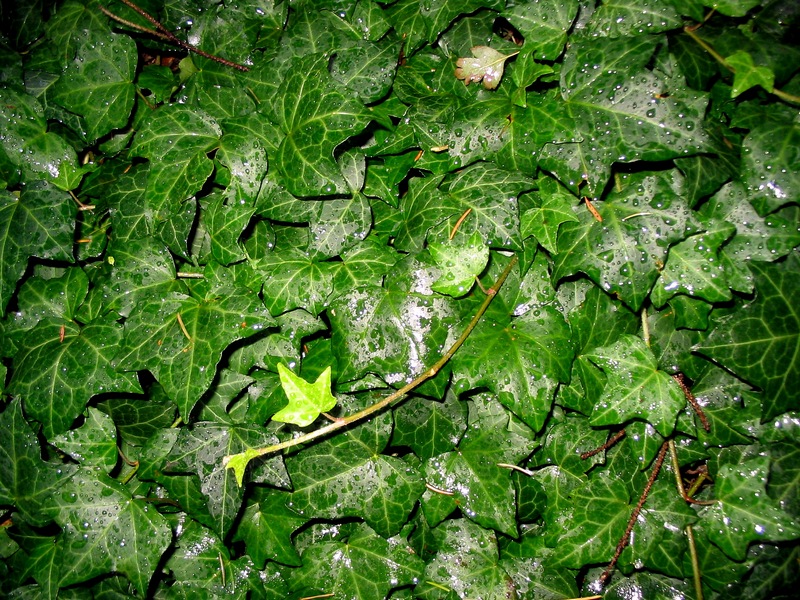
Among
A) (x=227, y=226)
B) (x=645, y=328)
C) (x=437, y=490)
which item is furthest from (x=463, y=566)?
(x=227, y=226)

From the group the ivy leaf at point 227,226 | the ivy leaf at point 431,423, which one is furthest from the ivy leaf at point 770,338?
the ivy leaf at point 227,226

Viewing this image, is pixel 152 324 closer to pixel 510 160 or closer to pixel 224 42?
pixel 224 42

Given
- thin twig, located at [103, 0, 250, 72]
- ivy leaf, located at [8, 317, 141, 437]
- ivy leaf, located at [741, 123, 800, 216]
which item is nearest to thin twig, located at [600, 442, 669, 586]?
ivy leaf, located at [741, 123, 800, 216]

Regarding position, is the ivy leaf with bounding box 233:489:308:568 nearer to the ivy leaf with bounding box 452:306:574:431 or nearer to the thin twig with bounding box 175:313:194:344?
the thin twig with bounding box 175:313:194:344

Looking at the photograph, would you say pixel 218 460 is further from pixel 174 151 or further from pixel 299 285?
pixel 174 151

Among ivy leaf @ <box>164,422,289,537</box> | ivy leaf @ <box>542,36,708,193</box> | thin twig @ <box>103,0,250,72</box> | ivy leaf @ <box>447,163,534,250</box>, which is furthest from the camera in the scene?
thin twig @ <box>103,0,250,72</box>

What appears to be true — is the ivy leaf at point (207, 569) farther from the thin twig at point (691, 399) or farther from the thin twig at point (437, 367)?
the thin twig at point (691, 399)
